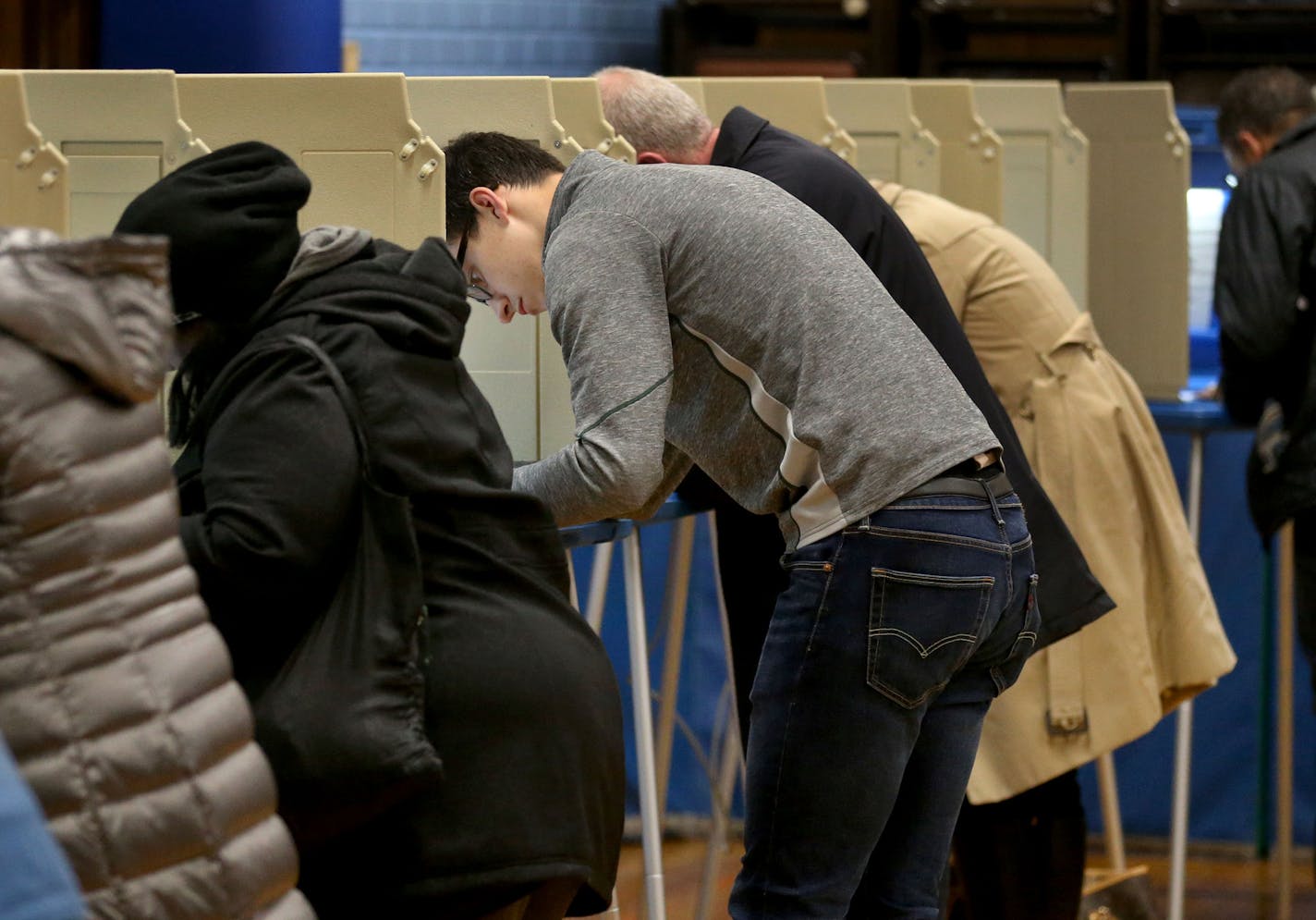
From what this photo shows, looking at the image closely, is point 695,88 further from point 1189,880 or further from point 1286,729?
point 1189,880

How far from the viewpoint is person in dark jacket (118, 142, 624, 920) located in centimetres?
159

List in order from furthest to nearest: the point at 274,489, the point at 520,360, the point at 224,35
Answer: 1. the point at 224,35
2. the point at 520,360
3. the point at 274,489

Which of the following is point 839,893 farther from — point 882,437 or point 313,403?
point 313,403

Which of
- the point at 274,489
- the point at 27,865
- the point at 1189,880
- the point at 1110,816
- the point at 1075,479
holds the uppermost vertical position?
the point at 274,489

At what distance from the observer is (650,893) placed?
271 cm

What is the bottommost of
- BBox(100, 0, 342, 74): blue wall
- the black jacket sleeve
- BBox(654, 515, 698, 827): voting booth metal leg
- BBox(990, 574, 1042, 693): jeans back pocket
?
BBox(654, 515, 698, 827): voting booth metal leg

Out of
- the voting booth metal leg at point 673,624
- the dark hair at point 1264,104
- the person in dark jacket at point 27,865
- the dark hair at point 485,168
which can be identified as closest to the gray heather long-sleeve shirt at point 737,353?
the dark hair at point 485,168

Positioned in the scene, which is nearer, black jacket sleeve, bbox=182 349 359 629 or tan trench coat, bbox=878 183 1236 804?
black jacket sleeve, bbox=182 349 359 629

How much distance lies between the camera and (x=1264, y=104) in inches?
155

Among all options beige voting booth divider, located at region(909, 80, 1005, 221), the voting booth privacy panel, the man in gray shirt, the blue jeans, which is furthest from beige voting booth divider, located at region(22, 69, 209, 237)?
beige voting booth divider, located at region(909, 80, 1005, 221)

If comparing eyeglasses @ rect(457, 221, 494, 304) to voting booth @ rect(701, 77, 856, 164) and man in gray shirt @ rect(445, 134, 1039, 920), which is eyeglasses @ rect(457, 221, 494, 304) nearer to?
man in gray shirt @ rect(445, 134, 1039, 920)

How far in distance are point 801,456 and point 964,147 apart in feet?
5.34

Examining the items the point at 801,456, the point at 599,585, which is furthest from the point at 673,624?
the point at 801,456

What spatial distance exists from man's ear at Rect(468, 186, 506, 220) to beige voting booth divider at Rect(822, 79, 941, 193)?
1.33 m
